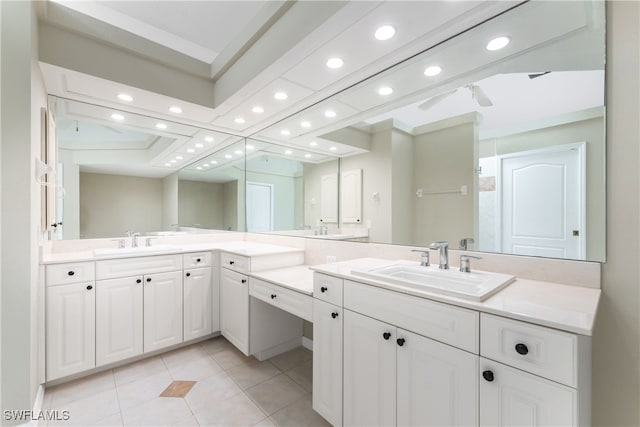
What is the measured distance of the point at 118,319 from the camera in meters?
2.20

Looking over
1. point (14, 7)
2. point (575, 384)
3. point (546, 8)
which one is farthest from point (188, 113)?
point (575, 384)

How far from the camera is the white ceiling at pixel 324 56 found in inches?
51.7

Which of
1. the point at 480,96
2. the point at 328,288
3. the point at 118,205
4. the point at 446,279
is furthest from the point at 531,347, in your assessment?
the point at 118,205

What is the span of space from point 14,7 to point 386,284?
8.34 feet

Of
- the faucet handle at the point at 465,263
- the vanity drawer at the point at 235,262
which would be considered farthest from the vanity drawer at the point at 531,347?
the vanity drawer at the point at 235,262

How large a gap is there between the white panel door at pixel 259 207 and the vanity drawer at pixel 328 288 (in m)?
1.61

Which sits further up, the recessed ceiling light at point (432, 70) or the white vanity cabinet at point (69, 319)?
the recessed ceiling light at point (432, 70)

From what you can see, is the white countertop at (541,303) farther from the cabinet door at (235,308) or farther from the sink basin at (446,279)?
the cabinet door at (235,308)

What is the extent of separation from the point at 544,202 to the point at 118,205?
11.2ft

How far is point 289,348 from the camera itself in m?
2.55

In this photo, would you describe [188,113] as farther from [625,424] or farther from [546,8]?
[625,424]

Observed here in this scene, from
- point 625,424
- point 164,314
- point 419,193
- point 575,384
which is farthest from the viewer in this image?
point 164,314

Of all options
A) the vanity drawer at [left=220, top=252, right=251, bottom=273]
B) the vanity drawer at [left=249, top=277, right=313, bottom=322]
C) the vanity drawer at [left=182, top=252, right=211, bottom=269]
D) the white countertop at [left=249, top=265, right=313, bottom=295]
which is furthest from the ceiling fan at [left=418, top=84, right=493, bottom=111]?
the vanity drawer at [left=182, top=252, right=211, bottom=269]

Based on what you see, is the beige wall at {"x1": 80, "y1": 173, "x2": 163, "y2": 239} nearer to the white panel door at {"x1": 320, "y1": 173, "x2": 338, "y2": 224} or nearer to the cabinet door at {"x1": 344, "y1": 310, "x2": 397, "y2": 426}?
the white panel door at {"x1": 320, "y1": 173, "x2": 338, "y2": 224}
